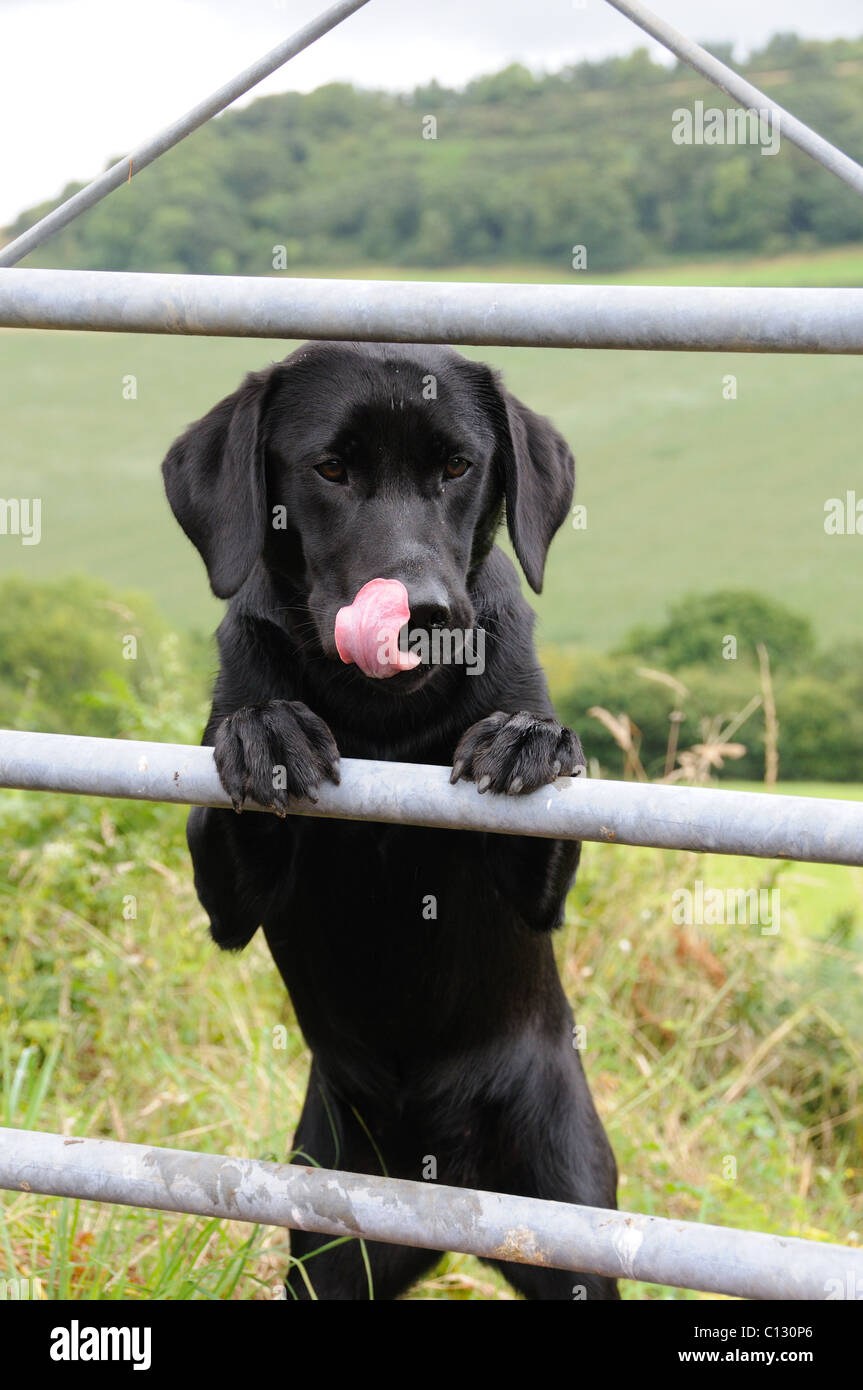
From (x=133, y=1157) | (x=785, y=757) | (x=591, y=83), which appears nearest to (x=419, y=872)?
(x=133, y=1157)

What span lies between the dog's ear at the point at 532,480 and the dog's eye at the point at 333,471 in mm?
280

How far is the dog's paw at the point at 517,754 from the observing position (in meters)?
1.44

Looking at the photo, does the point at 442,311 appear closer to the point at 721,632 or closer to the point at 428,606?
the point at 428,606

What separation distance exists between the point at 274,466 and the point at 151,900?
6.41 ft

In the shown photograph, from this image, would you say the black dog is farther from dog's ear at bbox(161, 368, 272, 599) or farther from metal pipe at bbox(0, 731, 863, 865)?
metal pipe at bbox(0, 731, 863, 865)

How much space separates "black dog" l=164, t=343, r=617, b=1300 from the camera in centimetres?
204

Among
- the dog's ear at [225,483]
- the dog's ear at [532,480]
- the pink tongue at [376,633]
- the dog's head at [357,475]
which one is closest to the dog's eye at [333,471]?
the dog's head at [357,475]

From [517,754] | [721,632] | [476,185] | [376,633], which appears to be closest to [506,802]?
[517,754]

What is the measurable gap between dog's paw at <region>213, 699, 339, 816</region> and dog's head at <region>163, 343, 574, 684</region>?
0.34m

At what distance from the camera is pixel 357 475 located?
206 centimetres

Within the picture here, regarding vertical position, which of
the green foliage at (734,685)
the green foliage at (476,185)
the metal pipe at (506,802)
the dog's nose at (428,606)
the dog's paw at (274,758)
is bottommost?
the metal pipe at (506,802)

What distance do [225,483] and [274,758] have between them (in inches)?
26.0

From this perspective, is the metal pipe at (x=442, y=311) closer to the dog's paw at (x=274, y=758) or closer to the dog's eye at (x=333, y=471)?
the dog's paw at (x=274, y=758)
